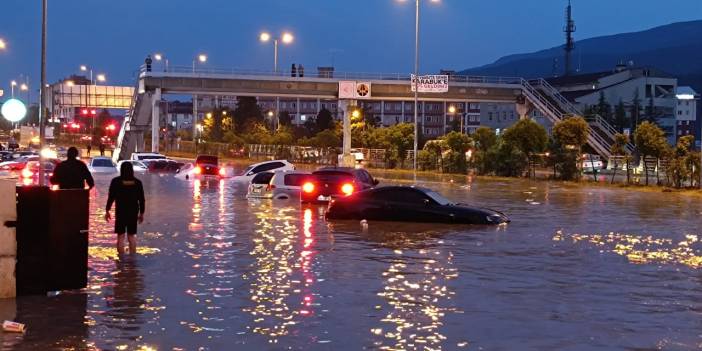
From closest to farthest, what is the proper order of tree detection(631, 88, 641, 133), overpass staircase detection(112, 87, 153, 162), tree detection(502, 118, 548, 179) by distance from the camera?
Result: 1. tree detection(502, 118, 548, 179)
2. overpass staircase detection(112, 87, 153, 162)
3. tree detection(631, 88, 641, 133)

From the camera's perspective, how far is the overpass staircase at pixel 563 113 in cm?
6738

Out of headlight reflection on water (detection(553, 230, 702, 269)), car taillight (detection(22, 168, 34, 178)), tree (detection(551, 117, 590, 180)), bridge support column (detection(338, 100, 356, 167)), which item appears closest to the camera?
headlight reflection on water (detection(553, 230, 702, 269))

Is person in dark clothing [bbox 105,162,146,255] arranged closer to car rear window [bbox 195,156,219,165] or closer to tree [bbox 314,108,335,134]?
car rear window [bbox 195,156,219,165]

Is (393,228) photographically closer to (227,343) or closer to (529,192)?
(227,343)

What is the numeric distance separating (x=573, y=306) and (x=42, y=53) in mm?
20625

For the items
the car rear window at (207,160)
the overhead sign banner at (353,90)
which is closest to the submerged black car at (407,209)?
the car rear window at (207,160)

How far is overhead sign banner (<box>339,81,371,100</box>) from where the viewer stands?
71.2m

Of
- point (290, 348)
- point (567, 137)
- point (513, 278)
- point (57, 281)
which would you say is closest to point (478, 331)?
point (290, 348)

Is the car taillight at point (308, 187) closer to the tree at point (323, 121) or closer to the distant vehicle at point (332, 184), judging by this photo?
the distant vehicle at point (332, 184)

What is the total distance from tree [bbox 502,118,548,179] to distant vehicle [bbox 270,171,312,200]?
1045 inches

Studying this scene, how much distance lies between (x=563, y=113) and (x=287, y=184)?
43.3 meters

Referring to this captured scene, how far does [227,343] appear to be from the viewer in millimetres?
9531

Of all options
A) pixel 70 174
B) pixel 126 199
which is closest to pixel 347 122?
pixel 70 174

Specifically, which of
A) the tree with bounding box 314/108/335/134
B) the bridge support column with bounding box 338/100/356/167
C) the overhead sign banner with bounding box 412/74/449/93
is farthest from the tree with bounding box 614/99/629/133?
the tree with bounding box 314/108/335/134
